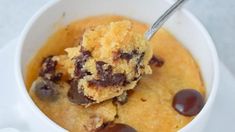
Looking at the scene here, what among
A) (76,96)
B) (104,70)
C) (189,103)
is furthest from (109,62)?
A: (189,103)

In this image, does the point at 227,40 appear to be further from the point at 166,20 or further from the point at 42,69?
the point at 42,69

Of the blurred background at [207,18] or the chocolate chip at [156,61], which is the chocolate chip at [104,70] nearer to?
the chocolate chip at [156,61]

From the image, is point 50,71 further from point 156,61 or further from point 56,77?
point 156,61

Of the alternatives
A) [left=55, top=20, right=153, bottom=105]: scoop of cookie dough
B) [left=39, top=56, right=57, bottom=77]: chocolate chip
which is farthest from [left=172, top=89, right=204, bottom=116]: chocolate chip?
[left=39, top=56, right=57, bottom=77]: chocolate chip

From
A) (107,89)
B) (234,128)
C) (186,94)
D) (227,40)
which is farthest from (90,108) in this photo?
(227,40)

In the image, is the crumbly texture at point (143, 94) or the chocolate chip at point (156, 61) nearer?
the crumbly texture at point (143, 94)

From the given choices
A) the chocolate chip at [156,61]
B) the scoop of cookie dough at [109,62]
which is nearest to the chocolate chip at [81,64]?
the scoop of cookie dough at [109,62]
